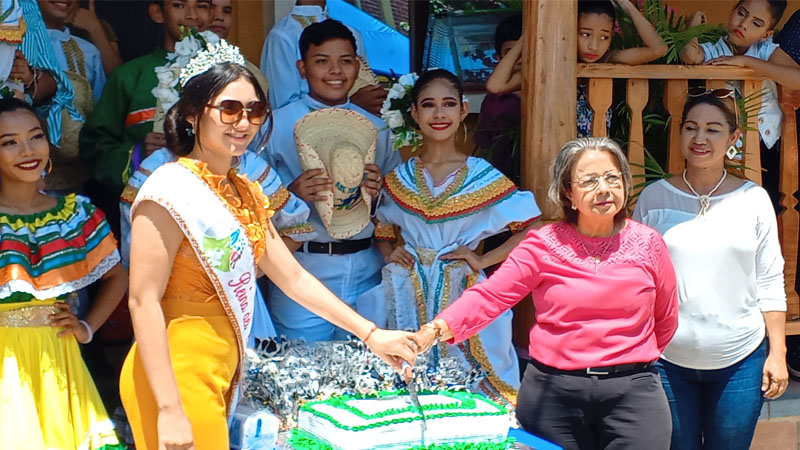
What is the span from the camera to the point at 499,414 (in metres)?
3.67

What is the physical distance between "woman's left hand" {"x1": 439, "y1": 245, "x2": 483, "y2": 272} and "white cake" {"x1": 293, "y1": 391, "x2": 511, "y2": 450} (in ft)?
2.44

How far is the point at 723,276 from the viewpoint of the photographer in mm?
3955

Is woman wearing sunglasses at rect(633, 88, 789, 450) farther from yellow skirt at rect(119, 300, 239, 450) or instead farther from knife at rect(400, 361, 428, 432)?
yellow skirt at rect(119, 300, 239, 450)

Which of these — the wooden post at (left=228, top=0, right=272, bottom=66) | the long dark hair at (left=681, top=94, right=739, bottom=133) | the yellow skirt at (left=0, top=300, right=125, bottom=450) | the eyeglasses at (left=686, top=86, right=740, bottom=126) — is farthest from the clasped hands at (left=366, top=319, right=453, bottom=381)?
the wooden post at (left=228, top=0, right=272, bottom=66)

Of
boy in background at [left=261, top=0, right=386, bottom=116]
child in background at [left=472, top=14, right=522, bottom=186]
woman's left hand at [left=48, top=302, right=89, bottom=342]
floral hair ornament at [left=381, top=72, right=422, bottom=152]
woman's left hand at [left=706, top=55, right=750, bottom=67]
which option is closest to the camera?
woman's left hand at [left=48, top=302, right=89, bottom=342]

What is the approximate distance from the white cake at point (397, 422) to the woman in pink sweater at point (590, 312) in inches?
5.8

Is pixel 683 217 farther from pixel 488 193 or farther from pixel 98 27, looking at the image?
pixel 98 27

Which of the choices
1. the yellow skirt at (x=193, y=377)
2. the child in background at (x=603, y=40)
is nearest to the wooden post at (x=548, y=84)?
the child in background at (x=603, y=40)

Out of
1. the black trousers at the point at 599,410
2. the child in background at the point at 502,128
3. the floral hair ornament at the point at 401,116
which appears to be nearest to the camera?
the black trousers at the point at 599,410

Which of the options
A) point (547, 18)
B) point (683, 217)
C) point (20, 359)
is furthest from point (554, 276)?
point (20, 359)

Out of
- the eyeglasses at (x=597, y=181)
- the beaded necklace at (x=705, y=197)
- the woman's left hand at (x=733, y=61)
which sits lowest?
the beaded necklace at (x=705, y=197)

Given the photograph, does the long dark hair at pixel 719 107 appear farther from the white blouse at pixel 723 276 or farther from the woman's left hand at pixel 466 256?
the woman's left hand at pixel 466 256

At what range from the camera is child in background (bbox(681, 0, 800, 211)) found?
15.5 feet

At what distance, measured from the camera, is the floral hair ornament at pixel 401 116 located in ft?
14.8
